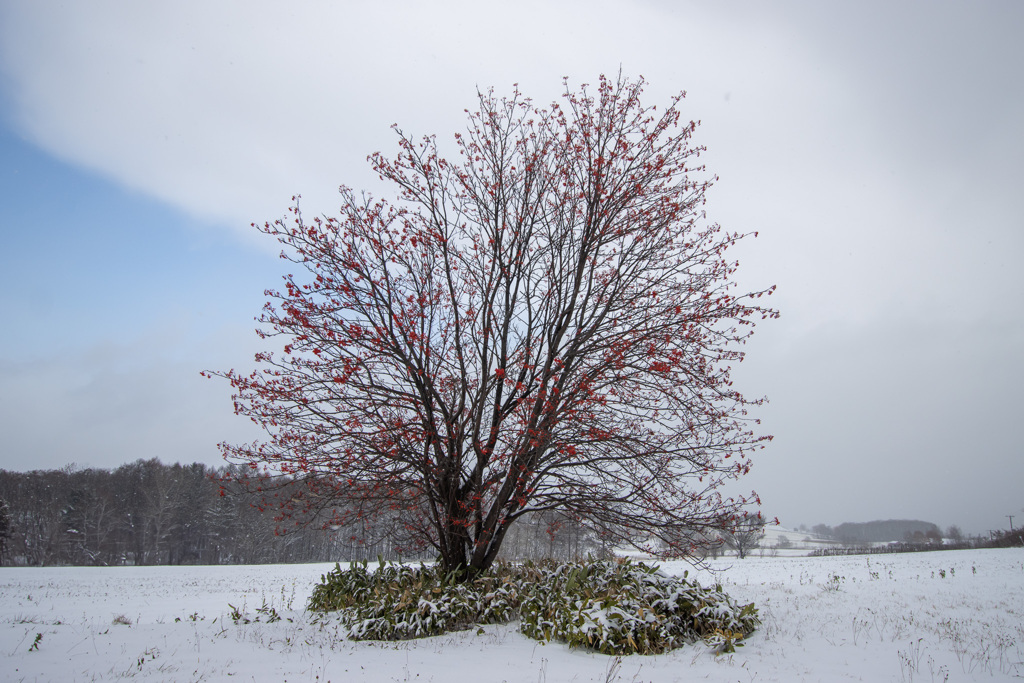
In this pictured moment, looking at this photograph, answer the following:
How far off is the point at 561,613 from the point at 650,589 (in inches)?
54.7

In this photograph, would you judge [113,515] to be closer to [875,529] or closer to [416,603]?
[416,603]

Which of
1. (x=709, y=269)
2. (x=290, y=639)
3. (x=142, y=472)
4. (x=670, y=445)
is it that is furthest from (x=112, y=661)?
(x=142, y=472)

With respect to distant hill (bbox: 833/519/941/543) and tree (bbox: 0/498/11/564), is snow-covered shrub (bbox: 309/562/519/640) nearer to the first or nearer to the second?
tree (bbox: 0/498/11/564)

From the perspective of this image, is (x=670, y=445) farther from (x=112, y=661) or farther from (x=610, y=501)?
(x=112, y=661)

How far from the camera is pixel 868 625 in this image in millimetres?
7805

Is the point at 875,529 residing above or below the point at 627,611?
below

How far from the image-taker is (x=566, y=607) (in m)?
6.43

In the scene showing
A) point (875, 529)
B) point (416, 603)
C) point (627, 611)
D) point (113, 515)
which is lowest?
point (875, 529)

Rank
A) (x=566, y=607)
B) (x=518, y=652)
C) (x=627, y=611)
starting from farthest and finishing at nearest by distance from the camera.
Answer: (x=566, y=607), (x=627, y=611), (x=518, y=652)

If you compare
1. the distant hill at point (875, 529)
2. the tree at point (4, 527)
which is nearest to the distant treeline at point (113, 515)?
the tree at point (4, 527)

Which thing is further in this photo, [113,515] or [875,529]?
[875,529]

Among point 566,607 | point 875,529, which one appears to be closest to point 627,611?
point 566,607

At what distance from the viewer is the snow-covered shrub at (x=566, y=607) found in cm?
607

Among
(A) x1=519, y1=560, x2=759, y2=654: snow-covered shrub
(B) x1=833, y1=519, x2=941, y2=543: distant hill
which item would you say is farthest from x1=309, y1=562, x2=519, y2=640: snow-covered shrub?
(B) x1=833, y1=519, x2=941, y2=543: distant hill
